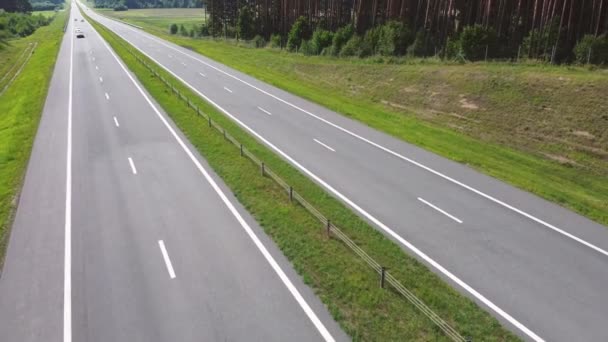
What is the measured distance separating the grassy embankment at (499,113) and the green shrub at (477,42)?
8.42ft

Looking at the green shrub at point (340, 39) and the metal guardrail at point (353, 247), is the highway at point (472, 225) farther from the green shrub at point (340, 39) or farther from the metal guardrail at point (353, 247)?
the green shrub at point (340, 39)

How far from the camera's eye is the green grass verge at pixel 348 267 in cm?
1032

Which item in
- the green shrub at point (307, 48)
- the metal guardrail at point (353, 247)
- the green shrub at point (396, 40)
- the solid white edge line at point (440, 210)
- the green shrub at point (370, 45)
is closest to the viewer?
the metal guardrail at point (353, 247)

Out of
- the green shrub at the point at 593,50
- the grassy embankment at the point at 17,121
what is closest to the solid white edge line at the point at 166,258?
the grassy embankment at the point at 17,121

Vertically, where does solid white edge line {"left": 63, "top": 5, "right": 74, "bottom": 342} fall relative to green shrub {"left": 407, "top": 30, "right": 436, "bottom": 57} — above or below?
below

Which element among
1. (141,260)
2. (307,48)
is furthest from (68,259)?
(307,48)

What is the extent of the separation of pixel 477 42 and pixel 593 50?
9.82 meters

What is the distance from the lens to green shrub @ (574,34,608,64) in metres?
A: 32.1

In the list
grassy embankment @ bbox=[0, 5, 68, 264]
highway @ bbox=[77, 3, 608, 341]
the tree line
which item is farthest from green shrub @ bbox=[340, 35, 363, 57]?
grassy embankment @ bbox=[0, 5, 68, 264]

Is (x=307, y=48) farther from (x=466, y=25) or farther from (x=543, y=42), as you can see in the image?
(x=543, y=42)

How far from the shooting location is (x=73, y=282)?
11.9m

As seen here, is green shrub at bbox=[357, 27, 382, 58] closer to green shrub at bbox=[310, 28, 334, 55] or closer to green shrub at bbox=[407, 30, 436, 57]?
green shrub at bbox=[407, 30, 436, 57]

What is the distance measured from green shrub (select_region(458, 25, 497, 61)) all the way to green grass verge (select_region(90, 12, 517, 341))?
27400mm

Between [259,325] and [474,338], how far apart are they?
5112 mm
